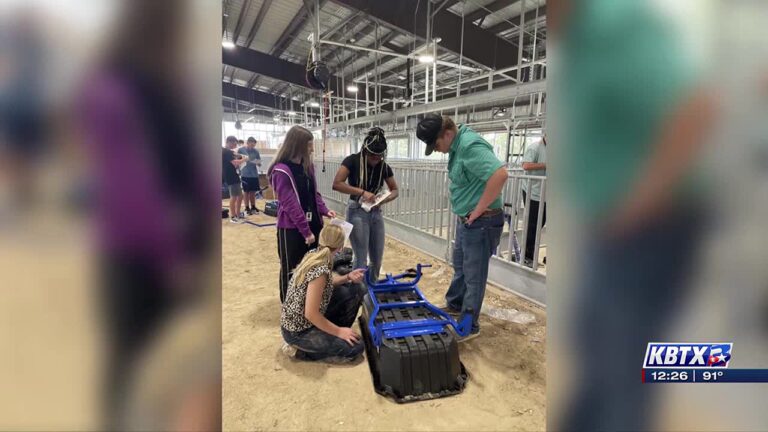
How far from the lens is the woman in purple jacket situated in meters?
2.12

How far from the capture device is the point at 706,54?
41 centimetres

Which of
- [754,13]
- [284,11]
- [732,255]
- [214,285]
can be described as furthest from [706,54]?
[284,11]

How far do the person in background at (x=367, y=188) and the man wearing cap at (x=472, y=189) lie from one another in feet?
1.54

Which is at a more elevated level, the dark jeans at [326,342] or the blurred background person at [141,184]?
the blurred background person at [141,184]

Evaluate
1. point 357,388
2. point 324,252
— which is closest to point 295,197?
point 324,252

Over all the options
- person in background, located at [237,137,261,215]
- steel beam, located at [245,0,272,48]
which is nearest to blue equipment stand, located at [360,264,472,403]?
person in background, located at [237,137,261,215]

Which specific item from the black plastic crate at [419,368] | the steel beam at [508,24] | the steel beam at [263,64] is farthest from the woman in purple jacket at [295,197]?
the steel beam at [263,64]

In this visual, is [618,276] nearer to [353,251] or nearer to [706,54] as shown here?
[706,54]

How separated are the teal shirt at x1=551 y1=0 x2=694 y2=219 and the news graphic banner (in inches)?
8.0

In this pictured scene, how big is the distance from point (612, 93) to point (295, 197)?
1877 millimetres

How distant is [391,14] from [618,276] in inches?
232

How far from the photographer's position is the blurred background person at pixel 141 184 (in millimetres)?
288

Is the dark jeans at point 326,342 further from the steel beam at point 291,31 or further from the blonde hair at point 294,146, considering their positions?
the steel beam at point 291,31

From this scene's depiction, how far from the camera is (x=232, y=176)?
5.70 meters
